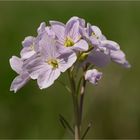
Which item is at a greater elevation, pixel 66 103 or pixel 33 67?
pixel 33 67

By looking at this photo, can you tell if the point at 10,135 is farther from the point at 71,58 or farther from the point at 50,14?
the point at 71,58

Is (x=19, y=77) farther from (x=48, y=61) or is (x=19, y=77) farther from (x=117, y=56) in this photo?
(x=117, y=56)

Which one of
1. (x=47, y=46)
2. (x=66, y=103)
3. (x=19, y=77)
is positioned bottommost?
(x=66, y=103)

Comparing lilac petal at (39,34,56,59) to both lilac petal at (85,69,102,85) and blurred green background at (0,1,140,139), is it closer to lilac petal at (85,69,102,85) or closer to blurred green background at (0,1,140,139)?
lilac petal at (85,69,102,85)

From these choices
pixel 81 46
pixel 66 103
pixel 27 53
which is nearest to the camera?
pixel 81 46

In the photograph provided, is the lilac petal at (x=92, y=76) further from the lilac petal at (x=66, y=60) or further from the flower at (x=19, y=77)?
the flower at (x=19, y=77)

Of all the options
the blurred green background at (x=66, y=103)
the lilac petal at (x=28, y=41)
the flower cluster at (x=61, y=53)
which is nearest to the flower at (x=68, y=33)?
the flower cluster at (x=61, y=53)

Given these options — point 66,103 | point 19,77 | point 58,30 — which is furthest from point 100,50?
point 66,103
